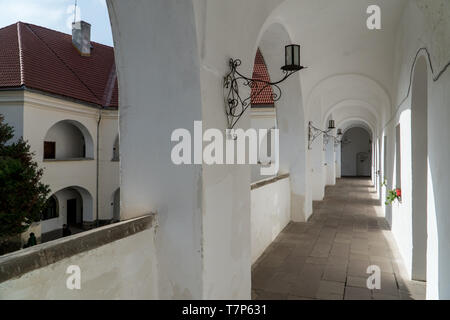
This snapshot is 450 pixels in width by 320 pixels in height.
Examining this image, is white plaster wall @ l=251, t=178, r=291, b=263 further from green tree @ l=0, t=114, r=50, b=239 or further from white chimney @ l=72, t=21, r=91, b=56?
white chimney @ l=72, t=21, r=91, b=56

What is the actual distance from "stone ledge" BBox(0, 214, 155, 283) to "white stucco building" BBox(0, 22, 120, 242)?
15.1 meters

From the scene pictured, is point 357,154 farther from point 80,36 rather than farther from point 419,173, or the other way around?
point 419,173

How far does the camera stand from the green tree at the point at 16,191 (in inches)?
494

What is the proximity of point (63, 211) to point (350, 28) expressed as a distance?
1806 centimetres

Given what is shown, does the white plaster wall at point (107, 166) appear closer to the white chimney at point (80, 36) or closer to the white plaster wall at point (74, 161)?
the white plaster wall at point (74, 161)

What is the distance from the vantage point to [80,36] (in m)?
21.4

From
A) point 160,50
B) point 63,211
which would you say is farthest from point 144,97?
point 63,211

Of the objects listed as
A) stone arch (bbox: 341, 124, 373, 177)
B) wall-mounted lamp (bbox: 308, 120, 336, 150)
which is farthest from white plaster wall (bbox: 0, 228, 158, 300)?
stone arch (bbox: 341, 124, 373, 177)

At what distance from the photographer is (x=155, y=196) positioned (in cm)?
307

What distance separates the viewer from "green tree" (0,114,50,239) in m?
12.6

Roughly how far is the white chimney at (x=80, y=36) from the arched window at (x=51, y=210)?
9.27 meters

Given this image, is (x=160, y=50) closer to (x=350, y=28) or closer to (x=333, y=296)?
(x=333, y=296)

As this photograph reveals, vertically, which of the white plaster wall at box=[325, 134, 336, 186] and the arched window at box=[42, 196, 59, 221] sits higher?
the white plaster wall at box=[325, 134, 336, 186]

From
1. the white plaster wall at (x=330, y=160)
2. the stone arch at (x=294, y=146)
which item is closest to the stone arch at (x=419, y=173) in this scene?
the stone arch at (x=294, y=146)
